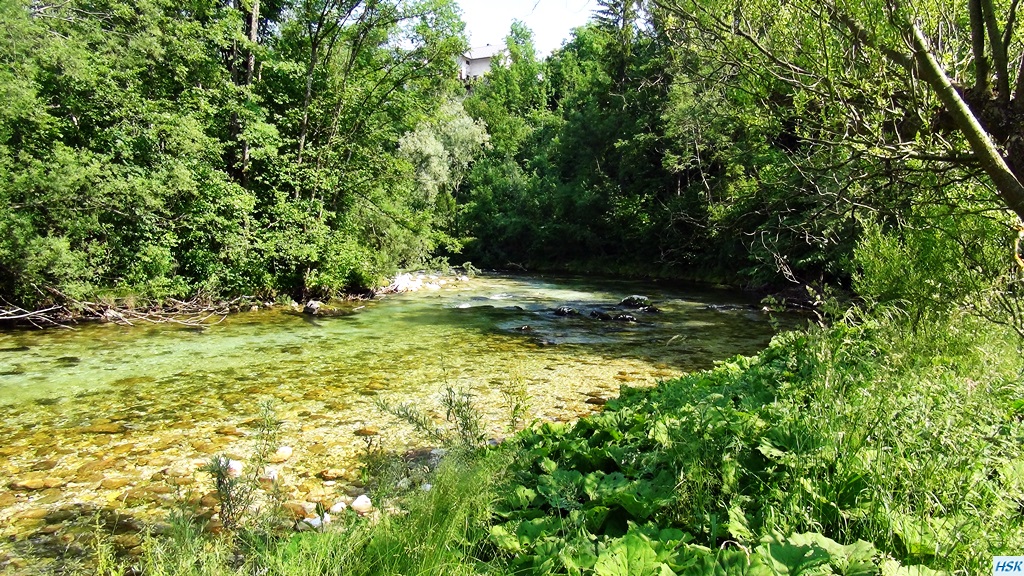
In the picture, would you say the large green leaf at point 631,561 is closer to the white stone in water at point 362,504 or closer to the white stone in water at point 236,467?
the white stone in water at point 362,504

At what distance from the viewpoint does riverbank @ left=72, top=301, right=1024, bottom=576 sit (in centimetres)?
197

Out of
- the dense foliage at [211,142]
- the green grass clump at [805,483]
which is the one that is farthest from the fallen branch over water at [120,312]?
the green grass clump at [805,483]

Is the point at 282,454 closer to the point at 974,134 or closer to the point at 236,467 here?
the point at 236,467

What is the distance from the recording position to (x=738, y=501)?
2438 mm

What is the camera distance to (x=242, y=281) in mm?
16062

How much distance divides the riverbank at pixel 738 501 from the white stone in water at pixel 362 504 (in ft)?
3.00

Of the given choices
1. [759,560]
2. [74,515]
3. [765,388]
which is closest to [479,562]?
[759,560]

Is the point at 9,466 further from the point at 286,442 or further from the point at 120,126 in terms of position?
the point at 120,126

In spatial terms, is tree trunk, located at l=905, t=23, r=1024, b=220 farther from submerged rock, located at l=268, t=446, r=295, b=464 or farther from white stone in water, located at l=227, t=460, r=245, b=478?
submerged rock, located at l=268, t=446, r=295, b=464

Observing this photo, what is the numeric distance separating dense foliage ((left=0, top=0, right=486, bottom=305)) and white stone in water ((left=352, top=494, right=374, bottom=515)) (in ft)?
36.9

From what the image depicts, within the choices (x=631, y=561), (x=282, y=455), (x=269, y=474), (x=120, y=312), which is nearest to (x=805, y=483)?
(x=631, y=561)

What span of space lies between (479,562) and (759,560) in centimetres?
110

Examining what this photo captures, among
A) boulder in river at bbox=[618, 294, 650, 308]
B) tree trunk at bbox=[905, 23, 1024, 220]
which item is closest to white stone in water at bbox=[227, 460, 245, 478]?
tree trunk at bbox=[905, 23, 1024, 220]

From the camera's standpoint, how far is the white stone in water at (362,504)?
423 centimetres
